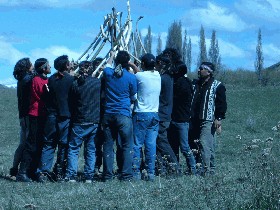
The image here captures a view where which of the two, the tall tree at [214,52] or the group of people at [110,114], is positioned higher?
the tall tree at [214,52]

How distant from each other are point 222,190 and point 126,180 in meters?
2.57

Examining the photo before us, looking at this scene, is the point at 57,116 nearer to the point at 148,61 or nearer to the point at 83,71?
the point at 83,71

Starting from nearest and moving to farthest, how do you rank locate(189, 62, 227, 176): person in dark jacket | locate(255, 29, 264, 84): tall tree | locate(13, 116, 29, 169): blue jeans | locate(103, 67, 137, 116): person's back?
locate(103, 67, 137, 116): person's back
locate(13, 116, 29, 169): blue jeans
locate(189, 62, 227, 176): person in dark jacket
locate(255, 29, 264, 84): tall tree

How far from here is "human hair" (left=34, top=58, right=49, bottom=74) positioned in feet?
32.7

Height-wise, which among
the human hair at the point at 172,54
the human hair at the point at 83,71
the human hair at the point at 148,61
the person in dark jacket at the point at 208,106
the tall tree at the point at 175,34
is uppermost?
the tall tree at the point at 175,34

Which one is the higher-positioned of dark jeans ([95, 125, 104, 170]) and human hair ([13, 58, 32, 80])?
human hair ([13, 58, 32, 80])

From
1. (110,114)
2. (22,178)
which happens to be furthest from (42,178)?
(110,114)

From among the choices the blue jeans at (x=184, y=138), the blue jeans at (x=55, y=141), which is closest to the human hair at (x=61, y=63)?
the blue jeans at (x=55, y=141)

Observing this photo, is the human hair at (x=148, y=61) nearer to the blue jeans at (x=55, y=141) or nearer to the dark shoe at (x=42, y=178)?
the blue jeans at (x=55, y=141)

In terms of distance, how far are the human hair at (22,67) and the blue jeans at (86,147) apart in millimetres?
1293

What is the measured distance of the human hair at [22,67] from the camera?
10.2 metres

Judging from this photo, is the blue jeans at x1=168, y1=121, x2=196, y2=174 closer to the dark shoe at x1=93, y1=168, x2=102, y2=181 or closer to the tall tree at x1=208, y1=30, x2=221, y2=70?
the dark shoe at x1=93, y1=168, x2=102, y2=181

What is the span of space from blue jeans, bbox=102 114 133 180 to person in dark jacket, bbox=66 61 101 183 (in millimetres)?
212

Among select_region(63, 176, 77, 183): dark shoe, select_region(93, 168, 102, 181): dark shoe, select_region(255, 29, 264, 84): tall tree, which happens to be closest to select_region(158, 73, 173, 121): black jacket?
select_region(93, 168, 102, 181): dark shoe
